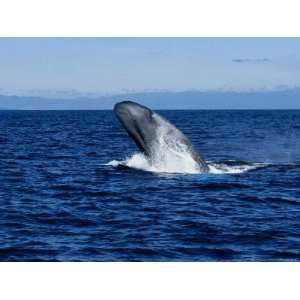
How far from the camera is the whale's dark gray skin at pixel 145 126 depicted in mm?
25891

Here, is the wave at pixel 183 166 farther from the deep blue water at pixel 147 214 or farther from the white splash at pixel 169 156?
the deep blue water at pixel 147 214

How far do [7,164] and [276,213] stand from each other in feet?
60.7

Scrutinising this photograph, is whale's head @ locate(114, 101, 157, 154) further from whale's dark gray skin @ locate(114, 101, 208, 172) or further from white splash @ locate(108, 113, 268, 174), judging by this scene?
white splash @ locate(108, 113, 268, 174)

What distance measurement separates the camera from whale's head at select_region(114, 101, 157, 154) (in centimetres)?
2586

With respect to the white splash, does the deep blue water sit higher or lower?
lower

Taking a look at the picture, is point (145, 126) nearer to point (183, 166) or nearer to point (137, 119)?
point (137, 119)

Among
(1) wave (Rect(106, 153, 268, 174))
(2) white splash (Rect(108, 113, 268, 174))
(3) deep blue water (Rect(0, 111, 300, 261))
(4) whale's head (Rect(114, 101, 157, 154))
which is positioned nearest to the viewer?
(3) deep blue water (Rect(0, 111, 300, 261))

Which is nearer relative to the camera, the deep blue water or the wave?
the deep blue water

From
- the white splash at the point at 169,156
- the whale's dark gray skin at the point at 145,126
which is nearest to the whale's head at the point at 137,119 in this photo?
the whale's dark gray skin at the point at 145,126

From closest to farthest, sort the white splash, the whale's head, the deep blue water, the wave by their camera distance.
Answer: the deep blue water, the whale's head, the white splash, the wave

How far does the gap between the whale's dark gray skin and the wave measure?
105cm

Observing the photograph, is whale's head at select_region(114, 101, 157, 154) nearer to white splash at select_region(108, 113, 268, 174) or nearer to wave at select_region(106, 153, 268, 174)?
white splash at select_region(108, 113, 268, 174)

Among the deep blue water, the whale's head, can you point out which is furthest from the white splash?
the deep blue water

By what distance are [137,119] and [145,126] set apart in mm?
397
